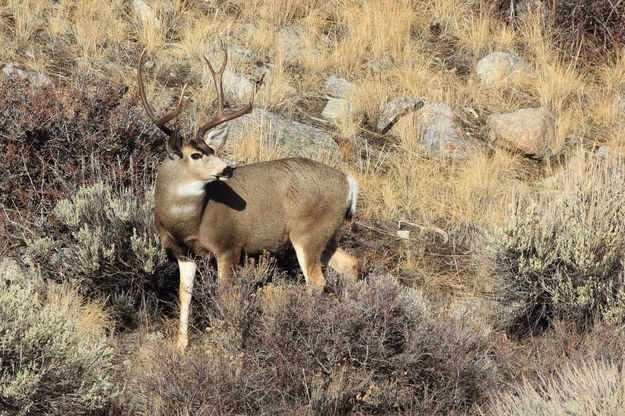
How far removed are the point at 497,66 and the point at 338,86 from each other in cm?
235

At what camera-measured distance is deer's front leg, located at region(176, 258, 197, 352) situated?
715cm

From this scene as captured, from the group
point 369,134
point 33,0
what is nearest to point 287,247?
point 369,134

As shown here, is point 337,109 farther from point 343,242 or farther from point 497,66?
point 343,242

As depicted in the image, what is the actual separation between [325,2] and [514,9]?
2.85m

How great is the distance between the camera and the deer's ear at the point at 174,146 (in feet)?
23.4

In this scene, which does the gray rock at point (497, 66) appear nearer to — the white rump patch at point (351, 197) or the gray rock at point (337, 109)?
the gray rock at point (337, 109)

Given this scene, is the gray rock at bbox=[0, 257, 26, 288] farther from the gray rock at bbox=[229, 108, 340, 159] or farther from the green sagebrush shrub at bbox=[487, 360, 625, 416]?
the green sagebrush shrub at bbox=[487, 360, 625, 416]

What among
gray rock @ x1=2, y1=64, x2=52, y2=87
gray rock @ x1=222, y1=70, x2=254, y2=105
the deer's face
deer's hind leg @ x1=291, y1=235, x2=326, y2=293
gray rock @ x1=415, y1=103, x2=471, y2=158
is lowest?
gray rock @ x1=415, y1=103, x2=471, y2=158

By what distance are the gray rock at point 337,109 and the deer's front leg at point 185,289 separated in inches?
189

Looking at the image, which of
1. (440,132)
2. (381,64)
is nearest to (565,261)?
(440,132)

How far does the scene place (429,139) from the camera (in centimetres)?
1148

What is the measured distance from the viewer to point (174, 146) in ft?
23.5

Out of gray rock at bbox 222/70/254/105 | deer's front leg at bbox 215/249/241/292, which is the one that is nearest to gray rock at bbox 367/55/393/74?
gray rock at bbox 222/70/254/105

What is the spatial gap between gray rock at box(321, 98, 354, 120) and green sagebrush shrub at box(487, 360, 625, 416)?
6.43 meters
